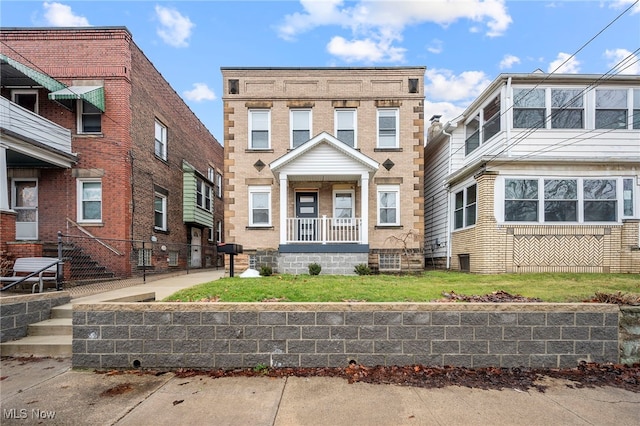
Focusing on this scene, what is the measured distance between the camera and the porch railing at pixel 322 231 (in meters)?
11.6

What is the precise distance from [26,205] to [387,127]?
13.9m

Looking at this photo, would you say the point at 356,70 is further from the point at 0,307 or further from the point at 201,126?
the point at 0,307

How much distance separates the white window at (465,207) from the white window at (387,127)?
3.54m

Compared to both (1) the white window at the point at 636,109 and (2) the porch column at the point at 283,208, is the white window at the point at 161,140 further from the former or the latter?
(1) the white window at the point at 636,109

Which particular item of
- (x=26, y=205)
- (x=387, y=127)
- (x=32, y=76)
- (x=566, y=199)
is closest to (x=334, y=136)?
(x=387, y=127)

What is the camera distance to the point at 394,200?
12859 millimetres

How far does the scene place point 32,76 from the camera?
32.6ft

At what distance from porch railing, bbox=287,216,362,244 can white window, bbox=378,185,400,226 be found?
4.70ft

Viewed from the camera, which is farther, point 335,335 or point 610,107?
point 610,107

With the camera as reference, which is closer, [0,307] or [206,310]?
[206,310]

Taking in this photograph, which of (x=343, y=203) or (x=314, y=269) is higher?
(x=343, y=203)

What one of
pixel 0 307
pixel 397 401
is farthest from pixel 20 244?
pixel 397 401

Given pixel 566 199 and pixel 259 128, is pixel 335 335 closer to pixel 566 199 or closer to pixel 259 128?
pixel 259 128

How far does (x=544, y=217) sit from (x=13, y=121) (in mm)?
17585
